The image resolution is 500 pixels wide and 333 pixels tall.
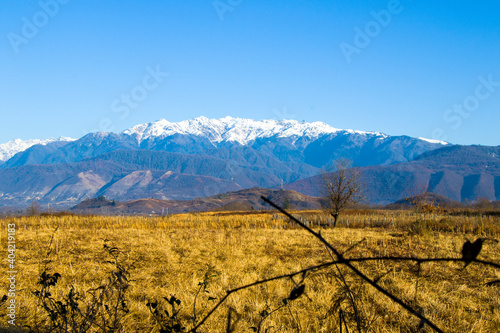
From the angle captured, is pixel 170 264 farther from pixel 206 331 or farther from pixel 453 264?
pixel 453 264

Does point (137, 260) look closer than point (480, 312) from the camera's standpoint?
No

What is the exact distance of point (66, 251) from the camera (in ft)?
39.2

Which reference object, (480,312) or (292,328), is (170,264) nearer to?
(292,328)

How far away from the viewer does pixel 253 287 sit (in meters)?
Result: 6.71

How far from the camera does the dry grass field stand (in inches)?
137

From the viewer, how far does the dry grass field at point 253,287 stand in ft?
11.4

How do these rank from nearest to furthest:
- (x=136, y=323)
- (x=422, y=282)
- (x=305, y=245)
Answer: (x=136, y=323) → (x=422, y=282) → (x=305, y=245)

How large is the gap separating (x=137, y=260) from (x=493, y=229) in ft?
59.0

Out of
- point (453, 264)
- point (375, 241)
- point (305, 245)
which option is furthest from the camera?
point (375, 241)

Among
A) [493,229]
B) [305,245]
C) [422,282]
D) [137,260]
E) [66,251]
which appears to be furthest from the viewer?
[493,229]

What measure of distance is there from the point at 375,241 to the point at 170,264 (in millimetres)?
8399

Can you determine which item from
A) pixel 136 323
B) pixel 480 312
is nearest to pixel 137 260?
pixel 136 323

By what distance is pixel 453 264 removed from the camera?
9211 mm

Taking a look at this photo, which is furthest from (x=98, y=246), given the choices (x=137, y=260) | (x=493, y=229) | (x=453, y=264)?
(x=493, y=229)
